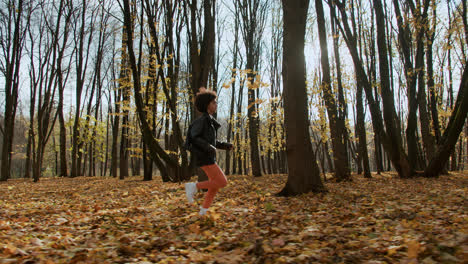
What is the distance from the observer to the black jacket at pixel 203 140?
3.63 metres

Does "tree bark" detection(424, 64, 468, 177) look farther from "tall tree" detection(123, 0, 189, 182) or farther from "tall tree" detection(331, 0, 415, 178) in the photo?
"tall tree" detection(123, 0, 189, 182)

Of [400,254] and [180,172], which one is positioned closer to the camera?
[400,254]

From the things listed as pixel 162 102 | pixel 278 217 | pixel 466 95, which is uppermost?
pixel 162 102

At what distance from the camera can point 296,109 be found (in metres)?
5.66

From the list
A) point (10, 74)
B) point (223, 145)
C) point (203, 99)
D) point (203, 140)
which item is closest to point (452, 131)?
point (223, 145)

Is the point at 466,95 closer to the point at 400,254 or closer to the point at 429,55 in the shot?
the point at 429,55

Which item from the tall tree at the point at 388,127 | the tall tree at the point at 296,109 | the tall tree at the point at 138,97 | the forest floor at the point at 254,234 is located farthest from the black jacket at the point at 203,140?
the tall tree at the point at 388,127

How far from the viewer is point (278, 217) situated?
390 centimetres

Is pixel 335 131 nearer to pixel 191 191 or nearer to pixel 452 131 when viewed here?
pixel 452 131

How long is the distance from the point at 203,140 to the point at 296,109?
2.67 metres

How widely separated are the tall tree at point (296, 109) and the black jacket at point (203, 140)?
229 cm

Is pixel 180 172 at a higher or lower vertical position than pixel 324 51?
lower

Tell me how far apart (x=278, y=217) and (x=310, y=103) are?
606 centimetres

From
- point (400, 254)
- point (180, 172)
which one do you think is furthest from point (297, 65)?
point (180, 172)
